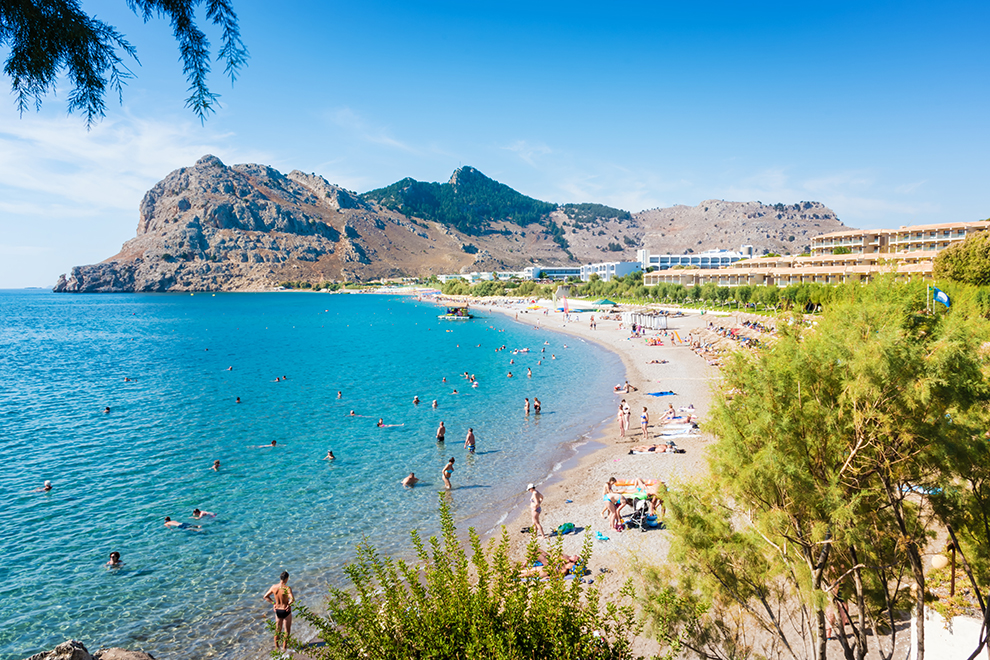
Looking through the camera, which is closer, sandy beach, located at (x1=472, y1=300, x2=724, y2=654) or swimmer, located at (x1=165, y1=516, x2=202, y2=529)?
sandy beach, located at (x1=472, y1=300, x2=724, y2=654)

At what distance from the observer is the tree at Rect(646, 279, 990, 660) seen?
20.9 ft

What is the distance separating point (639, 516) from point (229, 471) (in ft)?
57.8

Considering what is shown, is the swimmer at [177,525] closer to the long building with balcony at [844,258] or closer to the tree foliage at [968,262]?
the tree foliage at [968,262]

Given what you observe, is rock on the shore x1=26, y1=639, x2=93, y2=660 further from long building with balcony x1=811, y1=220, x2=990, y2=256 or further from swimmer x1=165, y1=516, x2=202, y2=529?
long building with balcony x1=811, y1=220, x2=990, y2=256

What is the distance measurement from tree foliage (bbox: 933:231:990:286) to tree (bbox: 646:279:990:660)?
43.5m

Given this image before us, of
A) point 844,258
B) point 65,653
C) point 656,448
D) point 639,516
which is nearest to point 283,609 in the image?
point 65,653

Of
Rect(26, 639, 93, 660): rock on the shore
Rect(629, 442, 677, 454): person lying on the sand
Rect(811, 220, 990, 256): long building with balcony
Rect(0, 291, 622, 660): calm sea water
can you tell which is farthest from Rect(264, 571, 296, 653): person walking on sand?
Rect(811, 220, 990, 256): long building with balcony

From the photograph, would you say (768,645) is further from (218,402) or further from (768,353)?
(218,402)

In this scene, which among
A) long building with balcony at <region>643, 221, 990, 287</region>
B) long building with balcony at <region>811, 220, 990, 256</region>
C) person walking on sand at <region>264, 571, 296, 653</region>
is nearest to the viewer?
person walking on sand at <region>264, 571, 296, 653</region>

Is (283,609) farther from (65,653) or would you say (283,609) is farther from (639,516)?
(639,516)

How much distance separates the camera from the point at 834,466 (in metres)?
6.98

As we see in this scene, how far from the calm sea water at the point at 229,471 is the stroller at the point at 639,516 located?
447 cm

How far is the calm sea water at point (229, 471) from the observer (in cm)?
1328

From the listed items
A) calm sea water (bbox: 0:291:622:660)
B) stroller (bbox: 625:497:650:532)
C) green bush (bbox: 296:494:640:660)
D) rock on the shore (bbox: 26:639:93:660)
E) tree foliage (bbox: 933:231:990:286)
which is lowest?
calm sea water (bbox: 0:291:622:660)
